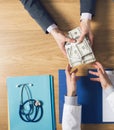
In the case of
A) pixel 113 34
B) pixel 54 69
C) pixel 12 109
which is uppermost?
pixel 113 34

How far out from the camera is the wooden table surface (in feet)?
2.97

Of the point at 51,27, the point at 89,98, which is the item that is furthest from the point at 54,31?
the point at 89,98

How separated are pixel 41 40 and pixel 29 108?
23 cm

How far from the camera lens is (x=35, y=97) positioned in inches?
36.6

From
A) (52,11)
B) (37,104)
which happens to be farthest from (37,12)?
(37,104)

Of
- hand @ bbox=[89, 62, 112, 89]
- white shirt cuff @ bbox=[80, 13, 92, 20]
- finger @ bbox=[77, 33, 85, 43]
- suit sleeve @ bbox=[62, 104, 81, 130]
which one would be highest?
white shirt cuff @ bbox=[80, 13, 92, 20]

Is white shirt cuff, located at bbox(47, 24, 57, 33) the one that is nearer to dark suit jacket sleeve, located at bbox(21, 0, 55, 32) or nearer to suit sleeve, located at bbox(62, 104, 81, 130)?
dark suit jacket sleeve, located at bbox(21, 0, 55, 32)

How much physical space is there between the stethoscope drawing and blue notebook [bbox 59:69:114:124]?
82 mm

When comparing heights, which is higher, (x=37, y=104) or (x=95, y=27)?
(x=95, y=27)

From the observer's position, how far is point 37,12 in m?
0.89

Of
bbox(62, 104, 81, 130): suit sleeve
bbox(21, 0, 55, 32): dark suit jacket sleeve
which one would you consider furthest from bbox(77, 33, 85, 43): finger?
bbox(62, 104, 81, 130): suit sleeve

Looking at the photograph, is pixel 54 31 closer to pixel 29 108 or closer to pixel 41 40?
pixel 41 40

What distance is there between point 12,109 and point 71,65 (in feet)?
0.83

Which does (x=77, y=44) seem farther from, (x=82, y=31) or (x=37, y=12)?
(x=37, y=12)
